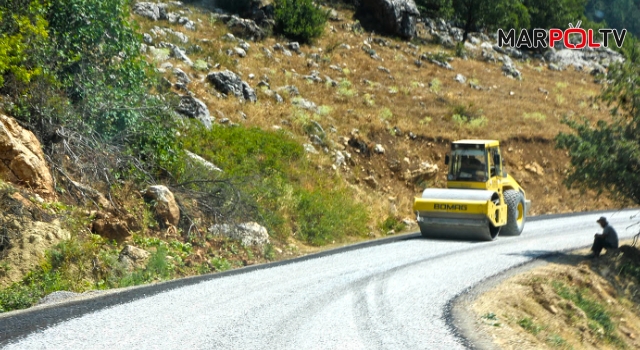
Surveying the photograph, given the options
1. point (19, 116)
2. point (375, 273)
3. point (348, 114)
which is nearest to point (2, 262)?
point (19, 116)

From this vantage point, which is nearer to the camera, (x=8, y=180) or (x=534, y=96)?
(x=8, y=180)

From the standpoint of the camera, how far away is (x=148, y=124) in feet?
55.5

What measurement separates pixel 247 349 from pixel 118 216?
7620 mm

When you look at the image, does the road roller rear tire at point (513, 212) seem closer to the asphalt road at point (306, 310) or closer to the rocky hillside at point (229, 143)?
the rocky hillside at point (229, 143)

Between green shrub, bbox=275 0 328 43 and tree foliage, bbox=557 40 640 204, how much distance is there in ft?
85.0

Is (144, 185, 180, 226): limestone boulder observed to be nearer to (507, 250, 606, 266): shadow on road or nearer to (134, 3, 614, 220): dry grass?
(507, 250, 606, 266): shadow on road

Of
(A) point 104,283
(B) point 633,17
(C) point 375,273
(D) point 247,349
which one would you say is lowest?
(A) point 104,283

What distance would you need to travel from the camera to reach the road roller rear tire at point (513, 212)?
19.0 m

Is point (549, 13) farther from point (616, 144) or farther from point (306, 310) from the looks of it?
point (306, 310)

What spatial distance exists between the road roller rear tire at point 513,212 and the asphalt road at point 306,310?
379cm

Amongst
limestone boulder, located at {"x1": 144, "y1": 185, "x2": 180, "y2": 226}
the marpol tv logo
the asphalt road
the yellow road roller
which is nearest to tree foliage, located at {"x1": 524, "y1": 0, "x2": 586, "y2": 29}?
the marpol tv logo

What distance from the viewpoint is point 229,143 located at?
71.8 ft

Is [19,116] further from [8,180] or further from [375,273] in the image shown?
[375,273]

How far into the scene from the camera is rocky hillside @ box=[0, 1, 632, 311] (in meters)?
13.2
